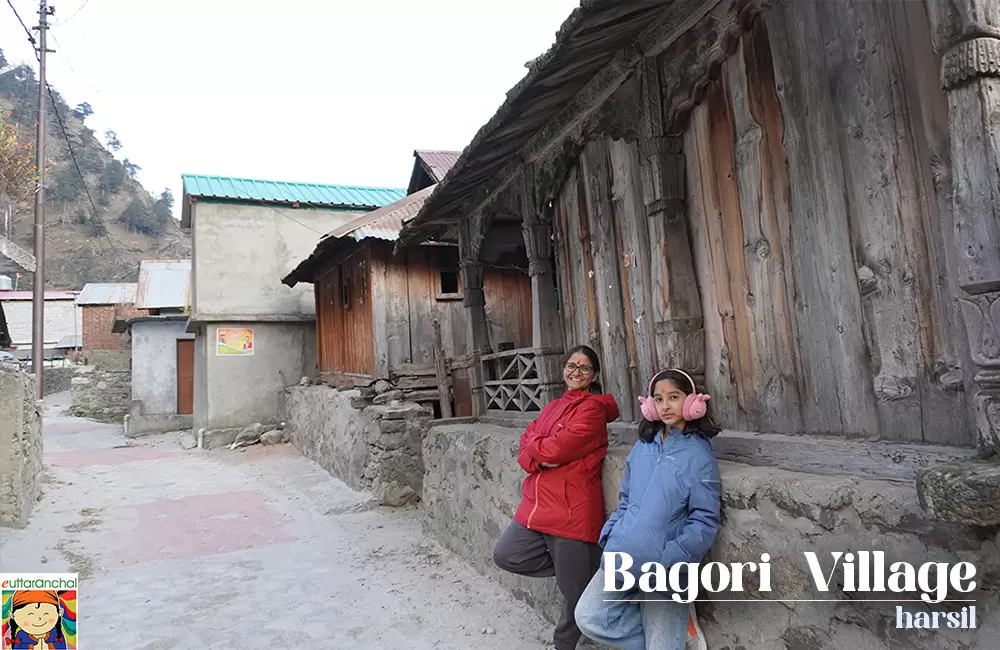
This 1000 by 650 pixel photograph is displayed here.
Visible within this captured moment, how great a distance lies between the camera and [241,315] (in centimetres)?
Answer: 1469

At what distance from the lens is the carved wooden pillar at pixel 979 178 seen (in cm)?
176

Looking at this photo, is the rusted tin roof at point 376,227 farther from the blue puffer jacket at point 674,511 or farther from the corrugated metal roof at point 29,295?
the corrugated metal roof at point 29,295

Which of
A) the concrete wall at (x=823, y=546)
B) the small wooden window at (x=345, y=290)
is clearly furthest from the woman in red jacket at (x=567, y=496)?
the small wooden window at (x=345, y=290)

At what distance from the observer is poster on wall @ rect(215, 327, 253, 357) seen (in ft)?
47.5

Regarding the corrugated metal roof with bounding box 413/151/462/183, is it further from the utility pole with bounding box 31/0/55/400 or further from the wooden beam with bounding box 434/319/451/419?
the utility pole with bounding box 31/0/55/400

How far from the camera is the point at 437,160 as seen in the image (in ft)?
37.9

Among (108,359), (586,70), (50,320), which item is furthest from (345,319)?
(50,320)

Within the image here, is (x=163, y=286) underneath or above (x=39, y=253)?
above

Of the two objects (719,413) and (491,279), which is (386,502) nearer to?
(491,279)

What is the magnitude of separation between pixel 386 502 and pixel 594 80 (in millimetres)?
6375

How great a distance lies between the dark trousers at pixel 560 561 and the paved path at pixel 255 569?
2.45 ft

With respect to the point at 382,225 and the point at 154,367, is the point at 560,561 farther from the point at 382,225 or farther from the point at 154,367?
the point at 154,367

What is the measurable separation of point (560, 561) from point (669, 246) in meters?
1.96

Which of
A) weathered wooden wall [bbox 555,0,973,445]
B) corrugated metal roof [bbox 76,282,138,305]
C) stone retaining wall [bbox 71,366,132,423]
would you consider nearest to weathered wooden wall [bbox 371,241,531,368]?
weathered wooden wall [bbox 555,0,973,445]
